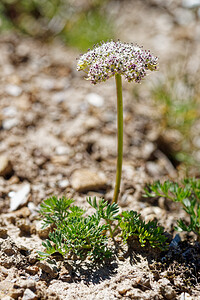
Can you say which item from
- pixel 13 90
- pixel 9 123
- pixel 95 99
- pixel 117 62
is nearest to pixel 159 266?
pixel 117 62

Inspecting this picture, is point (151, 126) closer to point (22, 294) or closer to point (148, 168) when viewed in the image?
point (148, 168)

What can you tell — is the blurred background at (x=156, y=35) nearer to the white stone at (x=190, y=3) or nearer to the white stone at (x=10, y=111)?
the white stone at (x=190, y=3)

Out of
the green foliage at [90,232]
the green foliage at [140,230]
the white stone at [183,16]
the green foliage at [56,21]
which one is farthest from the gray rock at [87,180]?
the white stone at [183,16]

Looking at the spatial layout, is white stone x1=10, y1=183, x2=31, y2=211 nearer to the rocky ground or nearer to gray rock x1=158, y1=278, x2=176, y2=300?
the rocky ground

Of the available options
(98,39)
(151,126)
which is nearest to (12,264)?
(151,126)

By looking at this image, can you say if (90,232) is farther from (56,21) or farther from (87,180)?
(56,21)

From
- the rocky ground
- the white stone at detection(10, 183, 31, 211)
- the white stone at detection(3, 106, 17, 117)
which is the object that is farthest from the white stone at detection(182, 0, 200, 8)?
the white stone at detection(10, 183, 31, 211)

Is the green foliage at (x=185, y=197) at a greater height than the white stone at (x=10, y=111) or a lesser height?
lesser
